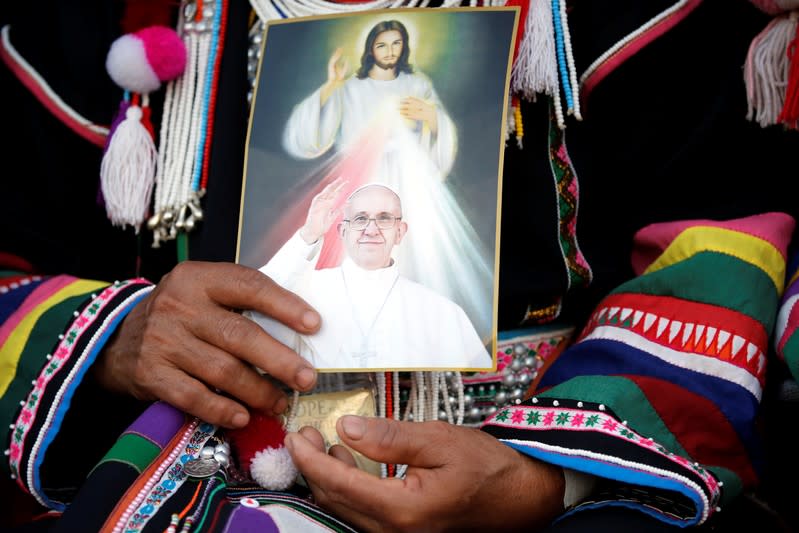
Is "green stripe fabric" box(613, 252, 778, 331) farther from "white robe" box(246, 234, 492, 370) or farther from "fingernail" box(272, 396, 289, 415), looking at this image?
"fingernail" box(272, 396, 289, 415)

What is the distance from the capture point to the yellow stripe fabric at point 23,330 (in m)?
0.99

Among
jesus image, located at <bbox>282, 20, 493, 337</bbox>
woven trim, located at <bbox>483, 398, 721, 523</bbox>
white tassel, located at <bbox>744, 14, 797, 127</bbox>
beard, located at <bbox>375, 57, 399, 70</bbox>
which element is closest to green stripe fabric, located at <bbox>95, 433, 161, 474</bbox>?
jesus image, located at <bbox>282, 20, 493, 337</bbox>

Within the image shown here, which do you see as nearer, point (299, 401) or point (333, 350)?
point (333, 350)

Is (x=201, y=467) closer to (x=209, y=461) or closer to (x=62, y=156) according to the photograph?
(x=209, y=461)

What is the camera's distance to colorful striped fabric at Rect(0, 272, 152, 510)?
3.07ft

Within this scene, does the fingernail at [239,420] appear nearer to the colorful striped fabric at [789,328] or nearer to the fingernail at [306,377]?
the fingernail at [306,377]

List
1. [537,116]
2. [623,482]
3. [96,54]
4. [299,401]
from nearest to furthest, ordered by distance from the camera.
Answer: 1. [623,482]
2. [299,401]
3. [537,116]
4. [96,54]

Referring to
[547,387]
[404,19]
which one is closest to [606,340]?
[547,387]

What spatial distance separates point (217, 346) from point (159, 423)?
0.35 ft

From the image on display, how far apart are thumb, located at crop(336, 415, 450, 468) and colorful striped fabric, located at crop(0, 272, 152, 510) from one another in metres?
0.39

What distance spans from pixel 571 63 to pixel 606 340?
0.36 m

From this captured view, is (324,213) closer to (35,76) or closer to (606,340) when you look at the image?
(606,340)

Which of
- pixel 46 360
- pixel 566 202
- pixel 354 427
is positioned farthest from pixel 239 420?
pixel 566 202

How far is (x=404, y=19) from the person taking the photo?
3.03 ft
